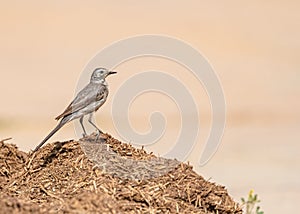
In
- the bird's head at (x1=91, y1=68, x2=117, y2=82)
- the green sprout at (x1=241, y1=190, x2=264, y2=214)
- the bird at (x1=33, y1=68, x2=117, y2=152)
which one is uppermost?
the bird's head at (x1=91, y1=68, x2=117, y2=82)

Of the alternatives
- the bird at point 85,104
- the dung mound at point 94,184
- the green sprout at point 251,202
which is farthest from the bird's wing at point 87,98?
the green sprout at point 251,202

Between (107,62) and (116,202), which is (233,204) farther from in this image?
(107,62)

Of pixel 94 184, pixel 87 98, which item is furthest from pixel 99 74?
pixel 94 184

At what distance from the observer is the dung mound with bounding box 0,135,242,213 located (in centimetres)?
489

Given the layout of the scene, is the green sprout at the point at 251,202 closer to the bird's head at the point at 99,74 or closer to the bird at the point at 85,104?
the bird at the point at 85,104

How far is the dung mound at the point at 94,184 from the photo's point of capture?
193 inches

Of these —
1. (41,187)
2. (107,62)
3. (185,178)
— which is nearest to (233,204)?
(185,178)

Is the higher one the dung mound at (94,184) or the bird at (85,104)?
the bird at (85,104)

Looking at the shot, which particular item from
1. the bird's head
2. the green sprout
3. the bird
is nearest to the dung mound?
the bird

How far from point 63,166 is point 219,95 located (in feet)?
6.86

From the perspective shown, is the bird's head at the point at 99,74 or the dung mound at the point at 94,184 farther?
the bird's head at the point at 99,74

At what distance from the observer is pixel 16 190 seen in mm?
5234

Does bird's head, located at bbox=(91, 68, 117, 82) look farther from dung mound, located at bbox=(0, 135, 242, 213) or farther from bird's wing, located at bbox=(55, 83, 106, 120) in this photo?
dung mound, located at bbox=(0, 135, 242, 213)

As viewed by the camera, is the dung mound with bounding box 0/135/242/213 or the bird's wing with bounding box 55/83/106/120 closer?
the dung mound with bounding box 0/135/242/213
